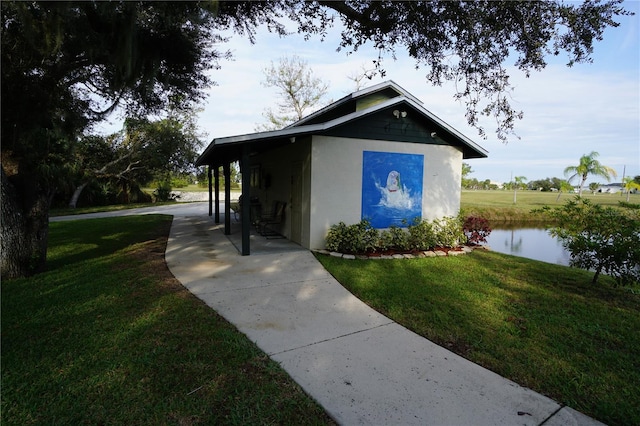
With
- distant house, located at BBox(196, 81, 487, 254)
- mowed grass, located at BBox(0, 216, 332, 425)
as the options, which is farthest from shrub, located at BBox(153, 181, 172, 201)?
mowed grass, located at BBox(0, 216, 332, 425)

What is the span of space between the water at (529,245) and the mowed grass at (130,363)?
964cm

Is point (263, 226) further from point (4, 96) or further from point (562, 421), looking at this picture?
point (562, 421)

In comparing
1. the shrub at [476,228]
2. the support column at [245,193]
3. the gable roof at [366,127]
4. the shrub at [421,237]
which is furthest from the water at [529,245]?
the support column at [245,193]

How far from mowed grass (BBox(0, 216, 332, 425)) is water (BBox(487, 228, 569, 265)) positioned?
31.6ft

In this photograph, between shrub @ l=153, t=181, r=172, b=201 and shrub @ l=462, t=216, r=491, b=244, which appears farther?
shrub @ l=153, t=181, r=172, b=201

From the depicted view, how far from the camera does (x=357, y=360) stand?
9.97ft

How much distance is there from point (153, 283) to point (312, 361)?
10.9ft

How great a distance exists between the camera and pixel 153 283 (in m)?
5.10

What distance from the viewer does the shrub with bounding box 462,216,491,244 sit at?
8.85m

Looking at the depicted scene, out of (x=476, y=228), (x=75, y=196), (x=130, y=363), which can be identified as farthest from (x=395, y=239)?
(x=75, y=196)

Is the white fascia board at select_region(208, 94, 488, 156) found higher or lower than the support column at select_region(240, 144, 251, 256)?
higher

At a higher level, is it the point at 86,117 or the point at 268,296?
the point at 86,117

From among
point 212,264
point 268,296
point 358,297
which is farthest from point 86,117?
point 358,297

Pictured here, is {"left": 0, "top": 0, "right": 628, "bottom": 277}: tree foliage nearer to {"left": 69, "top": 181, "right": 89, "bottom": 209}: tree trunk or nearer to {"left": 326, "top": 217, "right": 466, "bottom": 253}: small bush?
{"left": 326, "top": 217, "right": 466, "bottom": 253}: small bush
